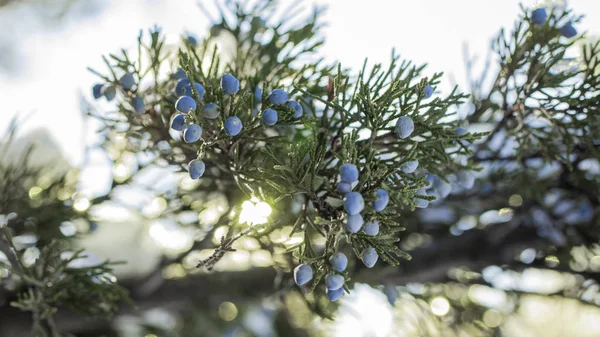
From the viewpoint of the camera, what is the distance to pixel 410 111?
458 millimetres

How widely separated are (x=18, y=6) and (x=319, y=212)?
1.70 meters

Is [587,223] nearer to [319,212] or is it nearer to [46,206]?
[319,212]

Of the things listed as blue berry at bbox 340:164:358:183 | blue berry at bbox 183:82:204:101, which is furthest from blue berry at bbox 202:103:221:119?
blue berry at bbox 340:164:358:183

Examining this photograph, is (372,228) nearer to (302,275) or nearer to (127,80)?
(302,275)

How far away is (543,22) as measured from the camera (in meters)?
0.57

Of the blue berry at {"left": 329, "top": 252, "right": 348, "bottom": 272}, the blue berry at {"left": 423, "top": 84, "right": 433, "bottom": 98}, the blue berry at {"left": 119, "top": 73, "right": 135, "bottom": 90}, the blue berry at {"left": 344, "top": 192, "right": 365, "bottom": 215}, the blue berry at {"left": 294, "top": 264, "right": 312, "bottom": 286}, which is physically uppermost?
the blue berry at {"left": 423, "top": 84, "right": 433, "bottom": 98}

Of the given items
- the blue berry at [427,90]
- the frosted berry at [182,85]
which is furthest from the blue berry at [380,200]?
the frosted berry at [182,85]

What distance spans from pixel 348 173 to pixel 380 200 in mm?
33

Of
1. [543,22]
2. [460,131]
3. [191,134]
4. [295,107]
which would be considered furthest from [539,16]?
[191,134]

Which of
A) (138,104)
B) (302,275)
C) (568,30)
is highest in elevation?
(568,30)

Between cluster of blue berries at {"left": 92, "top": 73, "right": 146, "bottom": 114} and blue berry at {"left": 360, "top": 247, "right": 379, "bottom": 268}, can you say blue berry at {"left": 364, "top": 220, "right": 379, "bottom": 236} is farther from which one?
cluster of blue berries at {"left": 92, "top": 73, "right": 146, "bottom": 114}

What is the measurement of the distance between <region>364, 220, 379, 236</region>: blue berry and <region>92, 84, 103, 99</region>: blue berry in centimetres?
35

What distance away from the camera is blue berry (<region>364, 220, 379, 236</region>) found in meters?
0.42

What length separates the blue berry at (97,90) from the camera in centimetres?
57
